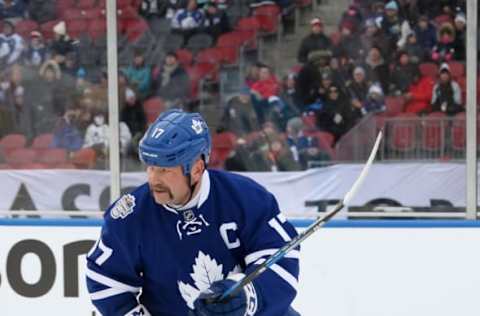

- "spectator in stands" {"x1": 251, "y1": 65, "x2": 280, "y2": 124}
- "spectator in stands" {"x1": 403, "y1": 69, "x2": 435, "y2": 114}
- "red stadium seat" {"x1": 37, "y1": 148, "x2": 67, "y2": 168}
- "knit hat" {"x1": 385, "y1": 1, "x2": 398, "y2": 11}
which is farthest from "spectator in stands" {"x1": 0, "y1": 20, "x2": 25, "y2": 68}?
"spectator in stands" {"x1": 403, "y1": 69, "x2": 435, "y2": 114}

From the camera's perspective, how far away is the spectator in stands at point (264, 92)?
4.57 meters

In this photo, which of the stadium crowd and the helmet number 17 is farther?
the stadium crowd

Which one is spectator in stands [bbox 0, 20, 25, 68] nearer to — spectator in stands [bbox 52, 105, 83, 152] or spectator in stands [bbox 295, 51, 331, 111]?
spectator in stands [bbox 52, 105, 83, 152]

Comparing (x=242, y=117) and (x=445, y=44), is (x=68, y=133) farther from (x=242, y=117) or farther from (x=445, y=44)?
(x=445, y=44)

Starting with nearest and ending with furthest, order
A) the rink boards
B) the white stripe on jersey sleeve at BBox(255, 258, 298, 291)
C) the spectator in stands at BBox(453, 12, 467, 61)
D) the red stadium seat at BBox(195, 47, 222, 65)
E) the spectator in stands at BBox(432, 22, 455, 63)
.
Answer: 1. the white stripe on jersey sleeve at BBox(255, 258, 298, 291)
2. the rink boards
3. the spectator in stands at BBox(453, 12, 467, 61)
4. the spectator in stands at BBox(432, 22, 455, 63)
5. the red stadium seat at BBox(195, 47, 222, 65)

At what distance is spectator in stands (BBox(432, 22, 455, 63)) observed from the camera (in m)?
4.34

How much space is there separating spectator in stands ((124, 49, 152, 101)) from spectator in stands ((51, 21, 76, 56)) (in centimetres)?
31

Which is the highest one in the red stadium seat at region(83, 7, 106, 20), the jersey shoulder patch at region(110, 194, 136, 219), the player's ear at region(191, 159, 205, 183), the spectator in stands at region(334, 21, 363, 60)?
the red stadium seat at region(83, 7, 106, 20)

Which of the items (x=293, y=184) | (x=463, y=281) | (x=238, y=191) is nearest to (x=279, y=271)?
(x=238, y=191)

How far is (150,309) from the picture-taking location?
245 cm

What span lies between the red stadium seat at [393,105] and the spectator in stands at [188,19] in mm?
922

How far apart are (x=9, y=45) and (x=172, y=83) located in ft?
2.57

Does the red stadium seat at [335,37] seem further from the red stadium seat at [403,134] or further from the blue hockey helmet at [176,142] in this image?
the blue hockey helmet at [176,142]

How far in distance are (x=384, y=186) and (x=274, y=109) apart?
0.61m
